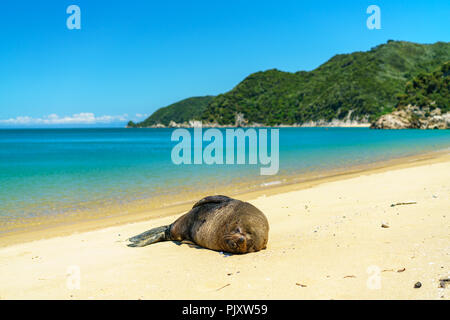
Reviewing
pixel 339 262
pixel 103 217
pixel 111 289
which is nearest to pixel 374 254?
pixel 339 262

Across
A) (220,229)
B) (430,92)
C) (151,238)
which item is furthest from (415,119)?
(220,229)

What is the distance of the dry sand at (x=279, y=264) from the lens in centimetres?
434

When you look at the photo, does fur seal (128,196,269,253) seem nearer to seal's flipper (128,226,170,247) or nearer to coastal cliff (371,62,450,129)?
seal's flipper (128,226,170,247)

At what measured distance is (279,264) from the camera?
5297 millimetres

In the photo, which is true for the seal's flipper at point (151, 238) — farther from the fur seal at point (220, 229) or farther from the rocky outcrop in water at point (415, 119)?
the rocky outcrop in water at point (415, 119)

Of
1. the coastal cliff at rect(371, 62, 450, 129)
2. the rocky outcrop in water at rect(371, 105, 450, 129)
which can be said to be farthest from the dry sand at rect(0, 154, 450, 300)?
the coastal cliff at rect(371, 62, 450, 129)

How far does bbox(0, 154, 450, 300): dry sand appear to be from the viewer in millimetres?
4344

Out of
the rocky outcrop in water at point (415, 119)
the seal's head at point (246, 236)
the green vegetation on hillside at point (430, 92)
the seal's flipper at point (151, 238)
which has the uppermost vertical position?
the green vegetation on hillside at point (430, 92)

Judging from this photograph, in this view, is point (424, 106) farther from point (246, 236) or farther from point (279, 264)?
point (279, 264)

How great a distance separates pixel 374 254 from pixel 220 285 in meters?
2.37

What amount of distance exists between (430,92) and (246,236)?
458 ft

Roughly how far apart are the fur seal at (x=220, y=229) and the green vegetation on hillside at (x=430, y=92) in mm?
129050

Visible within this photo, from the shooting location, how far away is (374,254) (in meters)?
5.32

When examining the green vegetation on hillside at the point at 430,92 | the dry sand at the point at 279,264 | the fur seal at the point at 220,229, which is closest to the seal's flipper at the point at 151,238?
the fur seal at the point at 220,229
